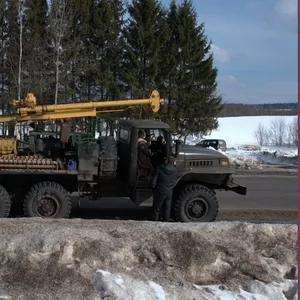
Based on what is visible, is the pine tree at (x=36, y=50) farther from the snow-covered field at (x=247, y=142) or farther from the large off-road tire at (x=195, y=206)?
the large off-road tire at (x=195, y=206)

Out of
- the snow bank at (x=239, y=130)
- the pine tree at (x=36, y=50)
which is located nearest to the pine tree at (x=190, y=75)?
the pine tree at (x=36, y=50)

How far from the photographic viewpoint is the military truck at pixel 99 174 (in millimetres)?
10463

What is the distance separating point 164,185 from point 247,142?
51.2 metres

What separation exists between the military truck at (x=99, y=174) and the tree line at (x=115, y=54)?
64.3 ft

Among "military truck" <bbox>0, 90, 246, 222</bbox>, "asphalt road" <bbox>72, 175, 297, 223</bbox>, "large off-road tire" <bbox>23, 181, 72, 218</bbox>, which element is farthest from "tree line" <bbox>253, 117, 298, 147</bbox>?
"large off-road tire" <bbox>23, 181, 72, 218</bbox>

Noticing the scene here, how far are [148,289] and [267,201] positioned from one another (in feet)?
30.6

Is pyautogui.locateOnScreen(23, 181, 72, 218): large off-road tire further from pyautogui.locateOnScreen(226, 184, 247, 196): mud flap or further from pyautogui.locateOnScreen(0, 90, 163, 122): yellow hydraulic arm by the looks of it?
pyautogui.locateOnScreen(226, 184, 247, 196): mud flap

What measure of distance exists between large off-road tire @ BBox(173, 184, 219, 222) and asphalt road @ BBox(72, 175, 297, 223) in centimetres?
62

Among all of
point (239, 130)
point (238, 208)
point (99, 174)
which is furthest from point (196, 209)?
point (239, 130)

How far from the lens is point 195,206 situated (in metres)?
10.9

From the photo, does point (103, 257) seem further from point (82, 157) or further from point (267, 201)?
point (267, 201)

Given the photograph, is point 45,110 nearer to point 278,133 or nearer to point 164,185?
point 164,185

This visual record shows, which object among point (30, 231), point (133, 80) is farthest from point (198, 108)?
point (30, 231)

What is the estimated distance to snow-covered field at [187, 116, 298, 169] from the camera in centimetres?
3442
